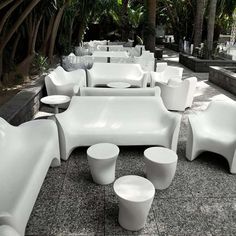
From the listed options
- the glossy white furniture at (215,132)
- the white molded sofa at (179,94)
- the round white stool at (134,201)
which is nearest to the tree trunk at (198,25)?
the white molded sofa at (179,94)

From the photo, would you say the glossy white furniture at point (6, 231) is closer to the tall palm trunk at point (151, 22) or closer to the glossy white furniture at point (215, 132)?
the glossy white furniture at point (215, 132)

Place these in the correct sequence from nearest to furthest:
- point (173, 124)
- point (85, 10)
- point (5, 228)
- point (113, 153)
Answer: point (5, 228), point (113, 153), point (173, 124), point (85, 10)

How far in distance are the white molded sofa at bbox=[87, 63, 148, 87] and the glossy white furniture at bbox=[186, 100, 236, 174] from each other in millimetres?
3411

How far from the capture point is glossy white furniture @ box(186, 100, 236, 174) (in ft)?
13.2

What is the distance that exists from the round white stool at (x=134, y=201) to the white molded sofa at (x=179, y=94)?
12.4 ft

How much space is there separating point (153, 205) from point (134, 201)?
0.67m

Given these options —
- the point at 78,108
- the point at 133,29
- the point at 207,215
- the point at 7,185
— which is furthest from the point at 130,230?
the point at 133,29

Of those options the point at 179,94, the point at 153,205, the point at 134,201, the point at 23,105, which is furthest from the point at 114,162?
the point at 179,94

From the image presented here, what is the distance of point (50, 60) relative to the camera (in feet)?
34.0

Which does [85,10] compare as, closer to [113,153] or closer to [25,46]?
[25,46]

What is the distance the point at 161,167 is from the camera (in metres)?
3.41

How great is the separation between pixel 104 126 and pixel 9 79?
13.5ft

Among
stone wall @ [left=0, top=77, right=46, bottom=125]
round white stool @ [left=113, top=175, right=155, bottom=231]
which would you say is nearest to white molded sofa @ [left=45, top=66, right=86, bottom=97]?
stone wall @ [left=0, top=77, right=46, bottom=125]

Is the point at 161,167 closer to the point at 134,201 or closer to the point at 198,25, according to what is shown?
the point at 134,201
